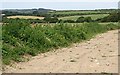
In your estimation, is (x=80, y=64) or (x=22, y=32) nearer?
(x=80, y=64)

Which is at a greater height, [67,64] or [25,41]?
[25,41]

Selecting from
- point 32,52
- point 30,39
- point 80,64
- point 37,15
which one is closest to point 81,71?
point 80,64

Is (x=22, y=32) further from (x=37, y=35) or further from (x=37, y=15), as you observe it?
(x=37, y=15)

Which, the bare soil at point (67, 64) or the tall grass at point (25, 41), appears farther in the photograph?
the tall grass at point (25, 41)

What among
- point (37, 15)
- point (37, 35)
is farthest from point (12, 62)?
point (37, 15)

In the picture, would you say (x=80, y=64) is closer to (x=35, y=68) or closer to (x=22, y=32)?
(x=35, y=68)

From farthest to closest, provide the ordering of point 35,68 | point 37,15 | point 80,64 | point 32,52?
point 37,15 < point 32,52 < point 80,64 < point 35,68

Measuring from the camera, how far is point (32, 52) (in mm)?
14641

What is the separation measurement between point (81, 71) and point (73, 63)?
175cm

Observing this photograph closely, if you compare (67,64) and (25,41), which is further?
(25,41)

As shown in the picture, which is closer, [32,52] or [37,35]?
[32,52]

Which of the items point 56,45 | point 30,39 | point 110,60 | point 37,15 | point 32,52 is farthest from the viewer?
point 37,15

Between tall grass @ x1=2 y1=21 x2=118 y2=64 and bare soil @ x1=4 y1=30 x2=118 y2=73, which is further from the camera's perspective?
tall grass @ x1=2 y1=21 x2=118 y2=64

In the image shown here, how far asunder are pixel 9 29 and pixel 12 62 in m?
4.02
